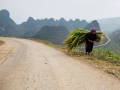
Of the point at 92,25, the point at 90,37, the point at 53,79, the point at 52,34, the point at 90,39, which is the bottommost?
the point at 53,79

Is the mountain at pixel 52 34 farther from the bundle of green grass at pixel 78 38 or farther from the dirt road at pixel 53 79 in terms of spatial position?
the dirt road at pixel 53 79

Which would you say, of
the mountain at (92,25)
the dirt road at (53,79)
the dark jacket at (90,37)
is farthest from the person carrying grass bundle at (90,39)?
the mountain at (92,25)

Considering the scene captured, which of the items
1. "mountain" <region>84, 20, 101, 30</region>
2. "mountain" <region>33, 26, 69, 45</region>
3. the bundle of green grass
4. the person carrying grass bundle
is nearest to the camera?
the person carrying grass bundle

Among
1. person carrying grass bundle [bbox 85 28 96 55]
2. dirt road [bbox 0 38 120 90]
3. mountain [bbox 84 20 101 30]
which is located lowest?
dirt road [bbox 0 38 120 90]

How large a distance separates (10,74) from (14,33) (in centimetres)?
19523

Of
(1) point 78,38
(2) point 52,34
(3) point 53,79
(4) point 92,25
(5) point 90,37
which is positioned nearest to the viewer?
(3) point 53,79

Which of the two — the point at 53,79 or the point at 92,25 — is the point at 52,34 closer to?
the point at 92,25

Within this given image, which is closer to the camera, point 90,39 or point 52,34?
point 90,39

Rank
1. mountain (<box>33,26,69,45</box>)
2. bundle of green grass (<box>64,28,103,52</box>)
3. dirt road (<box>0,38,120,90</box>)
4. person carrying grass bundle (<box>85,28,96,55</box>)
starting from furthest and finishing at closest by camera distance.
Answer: mountain (<box>33,26,69,45</box>) → bundle of green grass (<box>64,28,103,52</box>) → person carrying grass bundle (<box>85,28,96,55</box>) → dirt road (<box>0,38,120,90</box>)

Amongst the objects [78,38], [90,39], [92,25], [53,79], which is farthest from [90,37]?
[92,25]

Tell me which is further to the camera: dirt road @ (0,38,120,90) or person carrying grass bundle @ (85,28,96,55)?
person carrying grass bundle @ (85,28,96,55)

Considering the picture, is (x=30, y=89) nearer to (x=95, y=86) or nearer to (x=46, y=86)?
(x=46, y=86)

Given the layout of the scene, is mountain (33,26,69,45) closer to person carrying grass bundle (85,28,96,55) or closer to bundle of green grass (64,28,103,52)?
bundle of green grass (64,28,103,52)

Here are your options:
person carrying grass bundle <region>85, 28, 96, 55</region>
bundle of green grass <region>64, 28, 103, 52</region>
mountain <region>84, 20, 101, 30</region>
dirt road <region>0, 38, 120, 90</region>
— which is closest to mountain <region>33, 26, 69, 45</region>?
mountain <region>84, 20, 101, 30</region>
